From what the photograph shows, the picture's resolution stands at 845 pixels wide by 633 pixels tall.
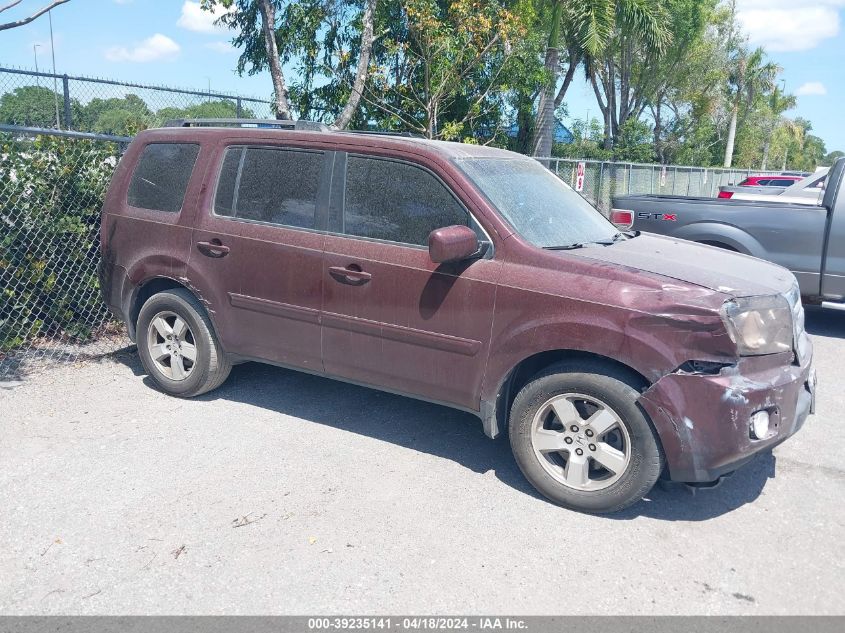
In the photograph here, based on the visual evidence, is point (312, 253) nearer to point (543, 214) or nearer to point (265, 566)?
point (543, 214)

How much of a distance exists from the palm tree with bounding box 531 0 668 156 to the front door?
1477 centimetres

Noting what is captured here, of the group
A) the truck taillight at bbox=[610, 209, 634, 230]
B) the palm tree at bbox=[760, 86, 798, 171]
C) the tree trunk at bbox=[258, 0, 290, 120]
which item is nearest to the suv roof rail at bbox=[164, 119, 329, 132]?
the truck taillight at bbox=[610, 209, 634, 230]

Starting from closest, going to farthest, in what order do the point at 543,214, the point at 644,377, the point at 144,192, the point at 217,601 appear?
the point at 217,601
the point at 644,377
the point at 543,214
the point at 144,192

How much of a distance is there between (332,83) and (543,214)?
1067 cm

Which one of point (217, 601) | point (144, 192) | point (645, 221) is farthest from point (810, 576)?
point (645, 221)

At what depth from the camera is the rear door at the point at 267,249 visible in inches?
189

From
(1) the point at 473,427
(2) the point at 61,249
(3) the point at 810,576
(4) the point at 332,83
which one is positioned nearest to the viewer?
(3) the point at 810,576

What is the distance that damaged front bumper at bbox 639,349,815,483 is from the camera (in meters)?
3.67

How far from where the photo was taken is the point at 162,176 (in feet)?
18.1

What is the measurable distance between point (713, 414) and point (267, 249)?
2854 mm

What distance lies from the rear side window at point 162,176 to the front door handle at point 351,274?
1448mm

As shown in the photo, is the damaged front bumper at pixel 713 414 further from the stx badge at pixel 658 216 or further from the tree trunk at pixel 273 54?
the tree trunk at pixel 273 54

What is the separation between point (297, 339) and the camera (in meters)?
4.90

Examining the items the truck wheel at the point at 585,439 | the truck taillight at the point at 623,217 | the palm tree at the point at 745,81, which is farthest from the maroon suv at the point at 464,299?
the palm tree at the point at 745,81
